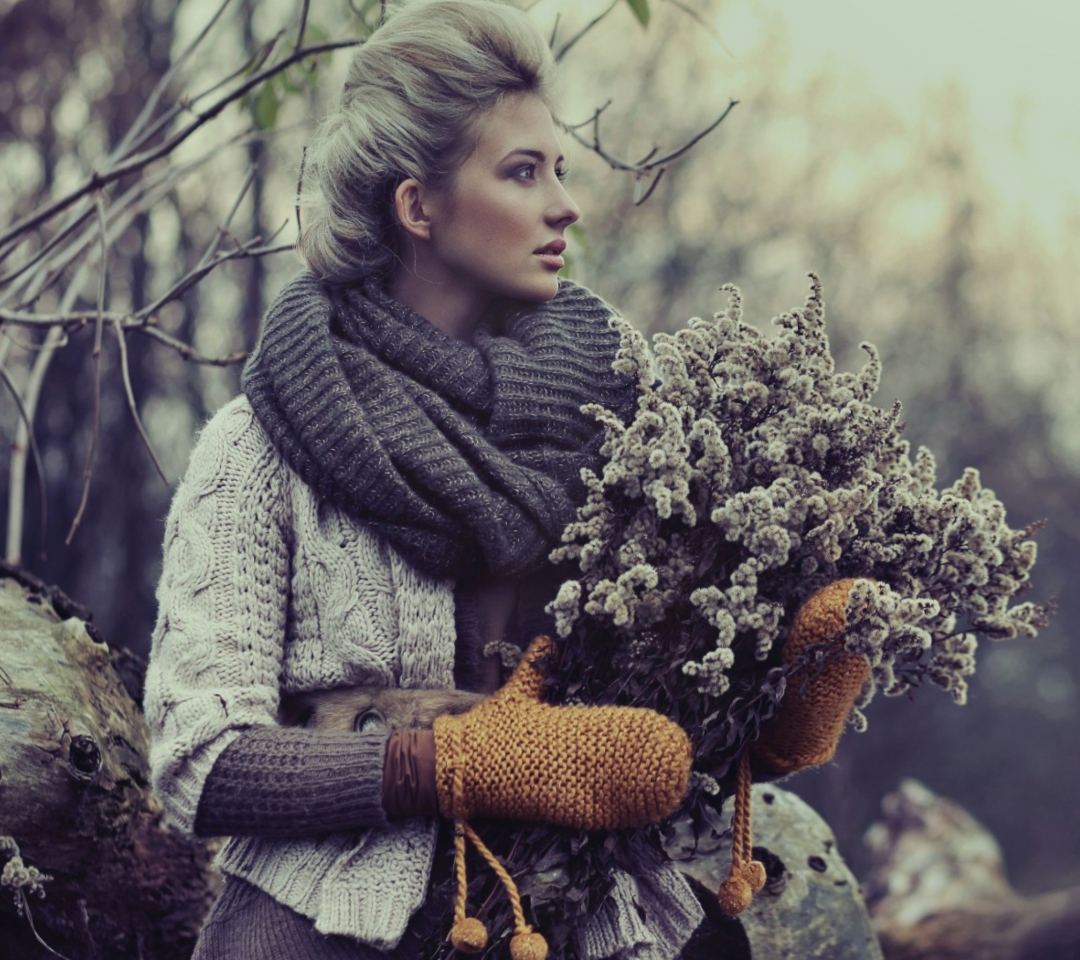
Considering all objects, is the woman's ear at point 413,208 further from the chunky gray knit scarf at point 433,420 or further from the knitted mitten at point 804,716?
the knitted mitten at point 804,716

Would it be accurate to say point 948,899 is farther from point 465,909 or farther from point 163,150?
point 163,150

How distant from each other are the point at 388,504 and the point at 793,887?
4.41 feet

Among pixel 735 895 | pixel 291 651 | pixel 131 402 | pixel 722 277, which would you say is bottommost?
pixel 735 895

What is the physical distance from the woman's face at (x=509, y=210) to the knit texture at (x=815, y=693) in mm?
796

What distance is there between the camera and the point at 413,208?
2203 mm

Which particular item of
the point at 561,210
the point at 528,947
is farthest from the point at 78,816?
the point at 561,210

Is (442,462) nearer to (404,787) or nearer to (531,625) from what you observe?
(531,625)

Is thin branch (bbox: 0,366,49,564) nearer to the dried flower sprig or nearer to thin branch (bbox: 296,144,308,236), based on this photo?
thin branch (bbox: 296,144,308,236)

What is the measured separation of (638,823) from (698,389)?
0.71 metres

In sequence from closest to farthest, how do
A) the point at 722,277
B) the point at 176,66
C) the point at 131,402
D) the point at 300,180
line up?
the point at 131,402 < the point at 300,180 < the point at 176,66 < the point at 722,277

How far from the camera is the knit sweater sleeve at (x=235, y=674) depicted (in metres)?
1.87

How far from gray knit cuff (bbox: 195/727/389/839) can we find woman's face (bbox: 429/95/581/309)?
2.85 feet

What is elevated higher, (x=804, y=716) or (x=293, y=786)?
(x=804, y=716)

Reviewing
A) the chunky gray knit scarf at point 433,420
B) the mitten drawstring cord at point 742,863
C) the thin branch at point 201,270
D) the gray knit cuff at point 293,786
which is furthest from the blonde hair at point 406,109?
the mitten drawstring cord at point 742,863
